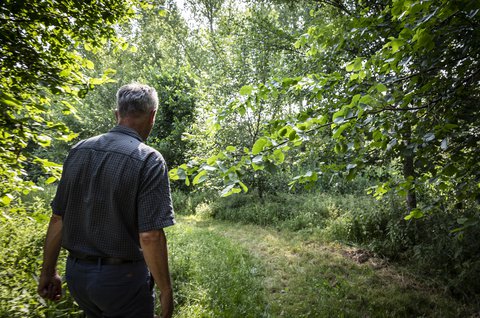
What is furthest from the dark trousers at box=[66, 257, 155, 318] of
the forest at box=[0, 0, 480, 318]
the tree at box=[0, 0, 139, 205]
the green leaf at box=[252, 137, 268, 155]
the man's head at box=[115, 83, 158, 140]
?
the tree at box=[0, 0, 139, 205]

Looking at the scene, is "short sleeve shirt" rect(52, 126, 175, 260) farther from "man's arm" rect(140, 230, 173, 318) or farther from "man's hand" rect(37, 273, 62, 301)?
"man's hand" rect(37, 273, 62, 301)

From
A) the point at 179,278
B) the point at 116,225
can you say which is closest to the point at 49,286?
the point at 116,225

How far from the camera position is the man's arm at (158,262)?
1.88m

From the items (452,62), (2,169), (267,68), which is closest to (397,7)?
(452,62)

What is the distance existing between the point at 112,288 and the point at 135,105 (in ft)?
4.39

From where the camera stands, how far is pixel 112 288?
1889 mm

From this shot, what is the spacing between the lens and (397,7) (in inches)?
82.8

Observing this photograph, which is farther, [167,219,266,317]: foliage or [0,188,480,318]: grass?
[167,219,266,317]: foliage

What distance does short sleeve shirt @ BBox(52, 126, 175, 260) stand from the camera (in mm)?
1938

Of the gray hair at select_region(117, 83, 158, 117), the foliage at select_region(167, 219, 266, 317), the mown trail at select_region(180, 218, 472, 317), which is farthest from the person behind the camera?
the mown trail at select_region(180, 218, 472, 317)

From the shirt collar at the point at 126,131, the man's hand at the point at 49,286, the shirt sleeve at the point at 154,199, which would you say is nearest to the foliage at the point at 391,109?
the shirt sleeve at the point at 154,199

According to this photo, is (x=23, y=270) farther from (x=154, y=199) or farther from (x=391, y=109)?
(x=391, y=109)

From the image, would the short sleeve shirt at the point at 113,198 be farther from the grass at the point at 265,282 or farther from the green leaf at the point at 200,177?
the grass at the point at 265,282

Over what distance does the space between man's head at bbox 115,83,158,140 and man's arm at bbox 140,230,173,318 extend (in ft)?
2.82
